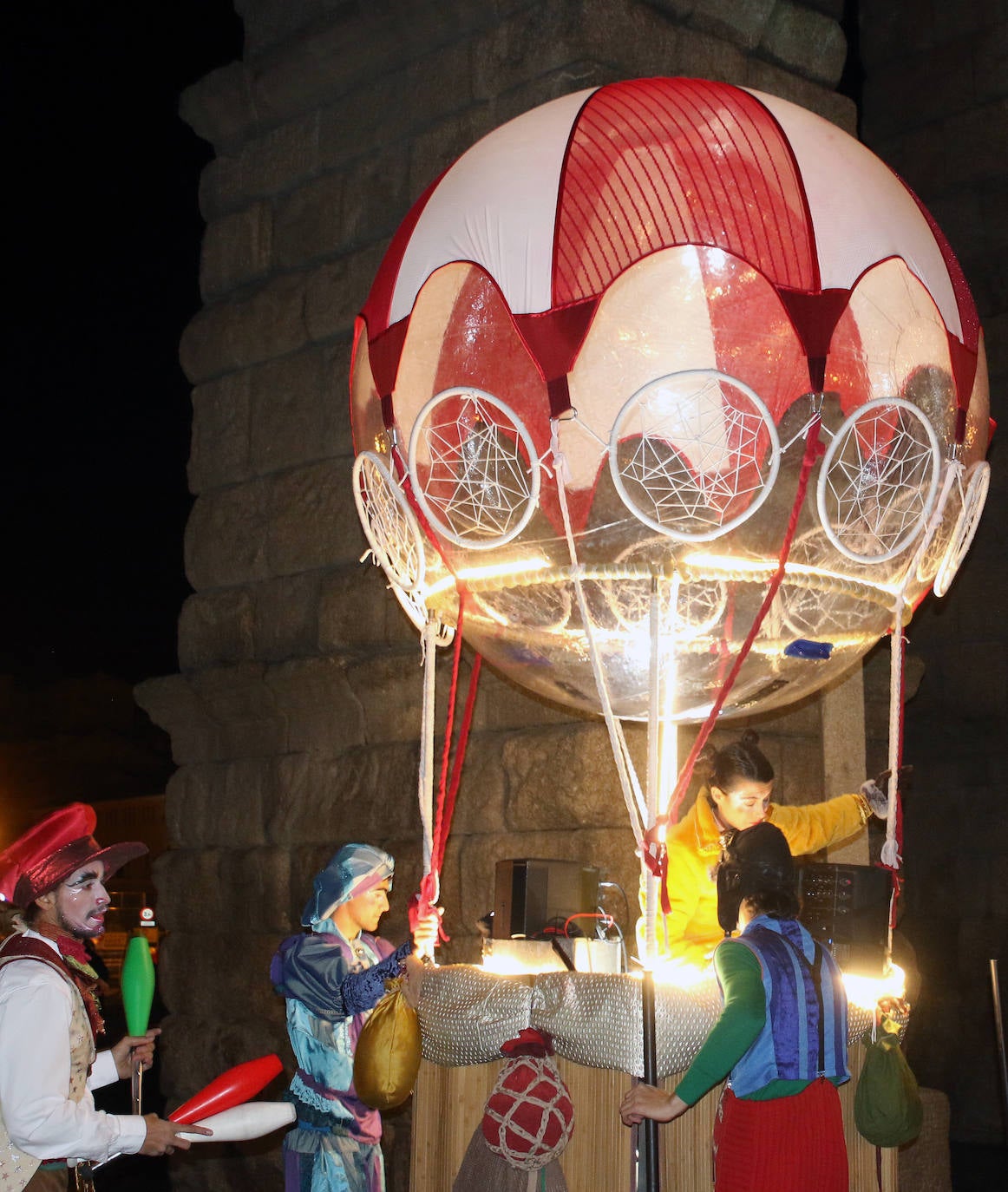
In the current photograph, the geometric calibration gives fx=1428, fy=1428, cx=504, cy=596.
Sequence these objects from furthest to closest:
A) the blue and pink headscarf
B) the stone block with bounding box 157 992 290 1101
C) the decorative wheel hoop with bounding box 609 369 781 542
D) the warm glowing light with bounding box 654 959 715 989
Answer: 1. the stone block with bounding box 157 992 290 1101
2. the blue and pink headscarf
3. the warm glowing light with bounding box 654 959 715 989
4. the decorative wheel hoop with bounding box 609 369 781 542

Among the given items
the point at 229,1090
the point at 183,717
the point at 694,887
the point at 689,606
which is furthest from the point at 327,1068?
the point at 183,717

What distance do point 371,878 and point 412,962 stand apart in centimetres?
54

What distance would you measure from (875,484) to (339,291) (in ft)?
9.56

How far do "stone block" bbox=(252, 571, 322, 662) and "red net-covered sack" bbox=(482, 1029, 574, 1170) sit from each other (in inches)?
88.0

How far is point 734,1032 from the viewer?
267 cm

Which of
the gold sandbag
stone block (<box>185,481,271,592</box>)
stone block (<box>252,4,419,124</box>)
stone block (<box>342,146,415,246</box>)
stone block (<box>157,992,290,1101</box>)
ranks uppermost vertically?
stone block (<box>252,4,419,124</box>)

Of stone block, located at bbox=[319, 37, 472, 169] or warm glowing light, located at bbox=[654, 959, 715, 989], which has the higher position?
stone block, located at bbox=[319, 37, 472, 169]

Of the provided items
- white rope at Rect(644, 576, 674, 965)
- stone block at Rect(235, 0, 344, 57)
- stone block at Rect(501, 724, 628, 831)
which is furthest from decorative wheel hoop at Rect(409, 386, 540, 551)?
stone block at Rect(235, 0, 344, 57)

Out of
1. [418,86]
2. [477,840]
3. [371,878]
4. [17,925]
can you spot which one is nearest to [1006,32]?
[418,86]

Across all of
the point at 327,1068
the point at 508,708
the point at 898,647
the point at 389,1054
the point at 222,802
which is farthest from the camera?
the point at 222,802

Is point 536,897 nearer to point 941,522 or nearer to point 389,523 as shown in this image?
point 389,523

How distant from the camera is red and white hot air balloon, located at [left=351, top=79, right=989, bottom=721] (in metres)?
2.49

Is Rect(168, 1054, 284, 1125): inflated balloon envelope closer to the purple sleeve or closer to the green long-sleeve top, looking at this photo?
the purple sleeve

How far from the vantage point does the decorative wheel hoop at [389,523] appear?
2.87 meters
